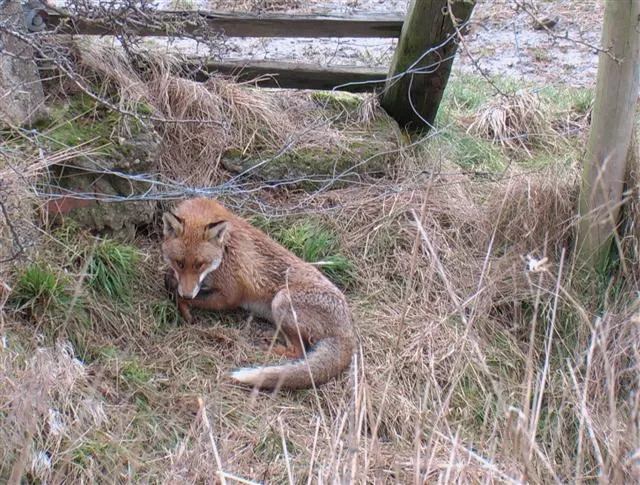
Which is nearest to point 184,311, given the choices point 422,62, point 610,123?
point 422,62

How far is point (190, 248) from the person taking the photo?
5207 mm

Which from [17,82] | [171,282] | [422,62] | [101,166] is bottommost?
[171,282]

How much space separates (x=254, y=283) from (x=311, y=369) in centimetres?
79

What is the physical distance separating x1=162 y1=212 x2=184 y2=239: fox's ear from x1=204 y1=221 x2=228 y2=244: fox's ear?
0.54 feet

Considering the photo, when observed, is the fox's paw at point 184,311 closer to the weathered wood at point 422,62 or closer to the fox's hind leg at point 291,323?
the fox's hind leg at point 291,323

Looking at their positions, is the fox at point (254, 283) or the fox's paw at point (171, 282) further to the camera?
the fox's paw at point (171, 282)

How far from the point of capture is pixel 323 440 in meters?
4.47

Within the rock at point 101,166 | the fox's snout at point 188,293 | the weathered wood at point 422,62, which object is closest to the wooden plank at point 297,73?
the weathered wood at point 422,62

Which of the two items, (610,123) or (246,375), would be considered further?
(610,123)

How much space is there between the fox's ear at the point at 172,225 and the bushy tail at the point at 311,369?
1.02 meters

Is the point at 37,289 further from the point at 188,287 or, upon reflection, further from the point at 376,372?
the point at 376,372

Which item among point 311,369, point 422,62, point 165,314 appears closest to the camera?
point 311,369

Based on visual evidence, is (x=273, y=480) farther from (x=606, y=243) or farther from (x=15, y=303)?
(x=606, y=243)

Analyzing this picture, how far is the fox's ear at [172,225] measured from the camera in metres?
5.23
